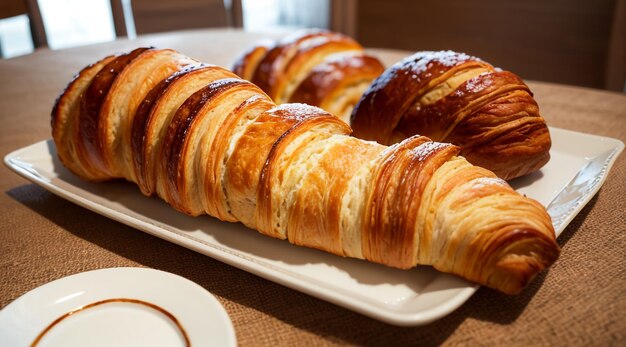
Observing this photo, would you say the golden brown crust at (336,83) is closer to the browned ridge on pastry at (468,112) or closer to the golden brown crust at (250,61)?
the golden brown crust at (250,61)

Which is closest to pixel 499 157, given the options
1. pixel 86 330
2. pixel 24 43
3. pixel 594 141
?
pixel 594 141

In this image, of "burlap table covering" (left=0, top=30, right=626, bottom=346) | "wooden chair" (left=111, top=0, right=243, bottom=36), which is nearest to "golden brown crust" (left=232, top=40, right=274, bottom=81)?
"burlap table covering" (left=0, top=30, right=626, bottom=346)

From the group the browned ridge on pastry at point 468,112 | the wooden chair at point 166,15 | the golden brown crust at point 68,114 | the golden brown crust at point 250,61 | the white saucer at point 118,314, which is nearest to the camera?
the white saucer at point 118,314

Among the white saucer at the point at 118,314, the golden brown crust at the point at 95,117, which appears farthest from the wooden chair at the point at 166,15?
the white saucer at the point at 118,314

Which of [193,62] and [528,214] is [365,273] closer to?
[528,214]

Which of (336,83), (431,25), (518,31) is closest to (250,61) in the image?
(336,83)

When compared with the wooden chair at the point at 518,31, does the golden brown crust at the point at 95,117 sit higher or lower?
higher

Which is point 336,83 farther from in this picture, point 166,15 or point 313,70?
point 166,15
